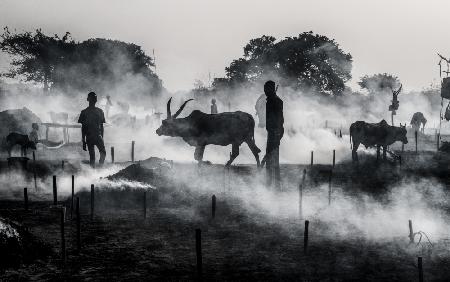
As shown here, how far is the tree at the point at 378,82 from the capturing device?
97.3 meters

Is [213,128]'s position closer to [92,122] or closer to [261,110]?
[92,122]

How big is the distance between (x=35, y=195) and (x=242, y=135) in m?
7.56

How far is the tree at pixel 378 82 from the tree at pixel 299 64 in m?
38.0

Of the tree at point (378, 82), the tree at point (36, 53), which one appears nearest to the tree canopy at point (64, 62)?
the tree at point (36, 53)

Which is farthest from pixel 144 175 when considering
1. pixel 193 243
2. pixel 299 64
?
pixel 299 64

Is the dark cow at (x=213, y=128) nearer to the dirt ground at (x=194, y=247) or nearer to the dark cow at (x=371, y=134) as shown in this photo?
the dirt ground at (x=194, y=247)

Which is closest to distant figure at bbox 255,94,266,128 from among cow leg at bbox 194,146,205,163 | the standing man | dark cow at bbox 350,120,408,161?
dark cow at bbox 350,120,408,161

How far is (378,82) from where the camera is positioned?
99.4 metres

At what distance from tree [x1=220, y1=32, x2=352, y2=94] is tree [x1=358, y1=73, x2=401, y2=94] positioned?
3798 centimetres

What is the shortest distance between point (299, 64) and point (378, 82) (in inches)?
1861

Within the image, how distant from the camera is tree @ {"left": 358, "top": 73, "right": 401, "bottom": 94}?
319 feet

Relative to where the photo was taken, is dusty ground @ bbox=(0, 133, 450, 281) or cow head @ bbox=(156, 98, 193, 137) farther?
cow head @ bbox=(156, 98, 193, 137)

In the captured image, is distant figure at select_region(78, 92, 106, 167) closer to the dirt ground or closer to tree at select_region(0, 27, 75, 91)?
the dirt ground

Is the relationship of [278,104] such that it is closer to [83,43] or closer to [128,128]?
[128,128]
